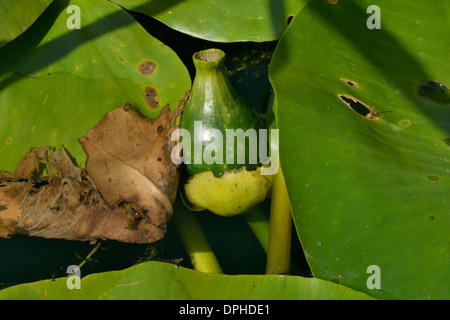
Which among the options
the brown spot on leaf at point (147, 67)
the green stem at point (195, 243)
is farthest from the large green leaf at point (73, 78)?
the green stem at point (195, 243)

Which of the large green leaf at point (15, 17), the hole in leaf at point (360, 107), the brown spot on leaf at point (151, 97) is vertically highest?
the large green leaf at point (15, 17)

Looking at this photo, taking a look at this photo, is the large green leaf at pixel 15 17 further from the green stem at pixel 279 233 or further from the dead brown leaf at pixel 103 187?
the green stem at pixel 279 233

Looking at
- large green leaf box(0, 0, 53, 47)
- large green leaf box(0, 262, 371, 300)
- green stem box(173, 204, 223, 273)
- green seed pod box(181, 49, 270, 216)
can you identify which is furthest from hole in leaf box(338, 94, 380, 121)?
large green leaf box(0, 0, 53, 47)

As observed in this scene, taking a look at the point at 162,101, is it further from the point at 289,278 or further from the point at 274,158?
the point at 289,278

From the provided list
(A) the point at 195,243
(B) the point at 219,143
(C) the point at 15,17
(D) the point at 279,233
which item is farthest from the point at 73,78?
(D) the point at 279,233

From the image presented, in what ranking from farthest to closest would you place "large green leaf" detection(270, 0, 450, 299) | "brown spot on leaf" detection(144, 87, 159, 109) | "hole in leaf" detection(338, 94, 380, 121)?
"brown spot on leaf" detection(144, 87, 159, 109) < "hole in leaf" detection(338, 94, 380, 121) < "large green leaf" detection(270, 0, 450, 299)

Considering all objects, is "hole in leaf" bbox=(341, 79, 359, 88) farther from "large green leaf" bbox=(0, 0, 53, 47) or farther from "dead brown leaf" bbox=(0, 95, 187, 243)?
"large green leaf" bbox=(0, 0, 53, 47)

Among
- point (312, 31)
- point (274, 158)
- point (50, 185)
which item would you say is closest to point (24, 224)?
point (50, 185)
